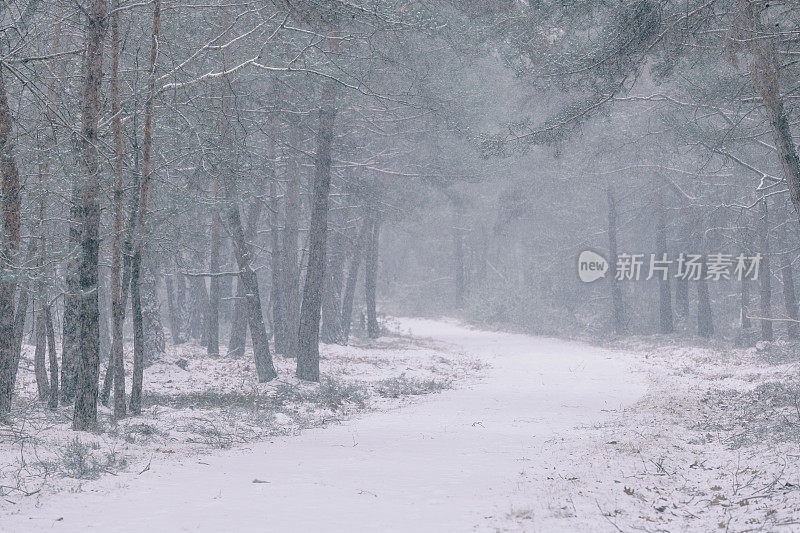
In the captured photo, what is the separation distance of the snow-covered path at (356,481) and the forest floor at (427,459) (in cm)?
3

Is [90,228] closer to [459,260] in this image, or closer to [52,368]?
[52,368]

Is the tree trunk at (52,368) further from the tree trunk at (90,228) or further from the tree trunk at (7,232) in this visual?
the tree trunk at (90,228)

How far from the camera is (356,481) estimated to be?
24.1ft

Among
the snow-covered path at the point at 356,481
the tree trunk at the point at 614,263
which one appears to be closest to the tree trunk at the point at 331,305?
the snow-covered path at the point at 356,481

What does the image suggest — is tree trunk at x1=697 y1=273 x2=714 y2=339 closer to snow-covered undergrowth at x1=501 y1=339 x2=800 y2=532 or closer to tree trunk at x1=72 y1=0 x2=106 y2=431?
snow-covered undergrowth at x1=501 y1=339 x2=800 y2=532

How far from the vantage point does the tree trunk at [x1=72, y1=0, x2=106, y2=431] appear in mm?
9078

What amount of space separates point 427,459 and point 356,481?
1580 mm

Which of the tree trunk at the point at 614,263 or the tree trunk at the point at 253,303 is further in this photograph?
the tree trunk at the point at 614,263

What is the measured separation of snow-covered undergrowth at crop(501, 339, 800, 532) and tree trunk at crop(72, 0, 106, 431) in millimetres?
5659

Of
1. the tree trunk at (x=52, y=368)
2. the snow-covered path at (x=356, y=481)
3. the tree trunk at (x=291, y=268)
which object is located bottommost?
the snow-covered path at (x=356, y=481)

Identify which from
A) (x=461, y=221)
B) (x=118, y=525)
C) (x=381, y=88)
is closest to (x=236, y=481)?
(x=118, y=525)

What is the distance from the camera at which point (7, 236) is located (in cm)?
877

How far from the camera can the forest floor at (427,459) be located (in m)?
5.96

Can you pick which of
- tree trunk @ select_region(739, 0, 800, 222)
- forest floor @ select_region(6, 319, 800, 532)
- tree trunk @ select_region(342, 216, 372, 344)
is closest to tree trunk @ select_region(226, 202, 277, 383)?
forest floor @ select_region(6, 319, 800, 532)
